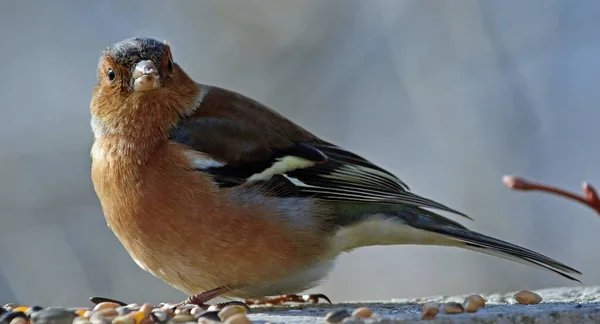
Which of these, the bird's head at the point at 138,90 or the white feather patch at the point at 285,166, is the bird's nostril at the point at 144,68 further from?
the white feather patch at the point at 285,166

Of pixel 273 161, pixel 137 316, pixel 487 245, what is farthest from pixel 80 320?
pixel 487 245

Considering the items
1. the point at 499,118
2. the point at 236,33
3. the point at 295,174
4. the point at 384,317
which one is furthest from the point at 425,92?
the point at 384,317

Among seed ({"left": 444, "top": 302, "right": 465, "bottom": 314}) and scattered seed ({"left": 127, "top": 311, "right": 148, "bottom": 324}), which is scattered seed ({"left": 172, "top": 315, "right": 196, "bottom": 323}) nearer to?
scattered seed ({"left": 127, "top": 311, "right": 148, "bottom": 324})

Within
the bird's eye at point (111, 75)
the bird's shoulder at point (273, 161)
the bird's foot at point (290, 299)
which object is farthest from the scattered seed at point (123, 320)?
the bird's eye at point (111, 75)

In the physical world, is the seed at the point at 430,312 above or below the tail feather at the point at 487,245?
below

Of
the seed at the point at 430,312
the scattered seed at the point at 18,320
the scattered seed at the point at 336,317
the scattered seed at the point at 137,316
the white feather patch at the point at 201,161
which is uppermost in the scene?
the white feather patch at the point at 201,161

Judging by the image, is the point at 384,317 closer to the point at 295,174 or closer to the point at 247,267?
the point at 247,267

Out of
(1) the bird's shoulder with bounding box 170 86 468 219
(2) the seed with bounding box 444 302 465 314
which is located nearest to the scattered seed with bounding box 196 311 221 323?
(2) the seed with bounding box 444 302 465 314

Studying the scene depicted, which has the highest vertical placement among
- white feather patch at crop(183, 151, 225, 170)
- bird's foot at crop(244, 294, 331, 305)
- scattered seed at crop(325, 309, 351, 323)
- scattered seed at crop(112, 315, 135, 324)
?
white feather patch at crop(183, 151, 225, 170)
